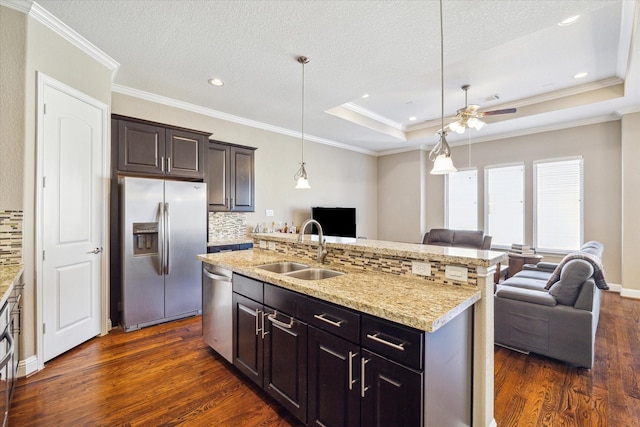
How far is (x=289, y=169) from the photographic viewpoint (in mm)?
5555

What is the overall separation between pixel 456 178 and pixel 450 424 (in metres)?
5.83

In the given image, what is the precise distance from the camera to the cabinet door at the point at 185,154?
360 cm

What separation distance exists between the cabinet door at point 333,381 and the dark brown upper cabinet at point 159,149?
2.91m

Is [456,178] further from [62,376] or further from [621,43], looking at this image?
[62,376]

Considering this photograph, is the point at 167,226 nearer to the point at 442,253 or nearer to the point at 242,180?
the point at 242,180

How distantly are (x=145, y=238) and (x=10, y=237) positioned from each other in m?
1.17

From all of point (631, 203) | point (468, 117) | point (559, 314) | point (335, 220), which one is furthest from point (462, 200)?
point (559, 314)

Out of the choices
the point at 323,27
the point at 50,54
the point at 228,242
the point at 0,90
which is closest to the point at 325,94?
the point at 323,27

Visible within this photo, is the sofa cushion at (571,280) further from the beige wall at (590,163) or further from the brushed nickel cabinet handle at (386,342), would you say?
the beige wall at (590,163)

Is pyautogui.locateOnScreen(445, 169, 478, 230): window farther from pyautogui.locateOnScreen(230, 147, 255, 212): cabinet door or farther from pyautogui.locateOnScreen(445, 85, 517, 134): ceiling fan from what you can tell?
pyautogui.locateOnScreen(230, 147, 255, 212): cabinet door

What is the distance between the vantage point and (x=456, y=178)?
6410mm

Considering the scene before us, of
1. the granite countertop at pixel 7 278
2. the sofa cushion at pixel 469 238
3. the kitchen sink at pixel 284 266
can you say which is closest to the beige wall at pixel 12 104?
the granite countertop at pixel 7 278

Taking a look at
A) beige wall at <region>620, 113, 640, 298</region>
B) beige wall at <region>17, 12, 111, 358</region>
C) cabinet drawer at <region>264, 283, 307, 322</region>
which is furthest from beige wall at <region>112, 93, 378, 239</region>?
beige wall at <region>620, 113, 640, 298</region>

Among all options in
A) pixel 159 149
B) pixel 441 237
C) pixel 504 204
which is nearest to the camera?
pixel 159 149
